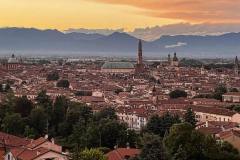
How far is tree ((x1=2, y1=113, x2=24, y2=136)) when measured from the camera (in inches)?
1452

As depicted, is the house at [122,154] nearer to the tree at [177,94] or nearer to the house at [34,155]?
the house at [34,155]

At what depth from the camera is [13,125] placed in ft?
122

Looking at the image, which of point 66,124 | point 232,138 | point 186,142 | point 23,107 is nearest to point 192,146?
point 186,142

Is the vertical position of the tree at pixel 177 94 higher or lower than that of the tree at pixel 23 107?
lower

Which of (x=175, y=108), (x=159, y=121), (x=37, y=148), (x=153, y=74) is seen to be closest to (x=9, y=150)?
(x=37, y=148)

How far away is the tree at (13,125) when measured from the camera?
121 ft

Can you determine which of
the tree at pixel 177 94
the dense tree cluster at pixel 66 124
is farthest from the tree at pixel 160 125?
the tree at pixel 177 94

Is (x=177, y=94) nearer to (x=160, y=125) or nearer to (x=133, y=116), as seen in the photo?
(x=133, y=116)

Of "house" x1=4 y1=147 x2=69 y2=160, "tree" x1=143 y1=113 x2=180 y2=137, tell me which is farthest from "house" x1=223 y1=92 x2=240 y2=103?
"house" x1=4 y1=147 x2=69 y2=160

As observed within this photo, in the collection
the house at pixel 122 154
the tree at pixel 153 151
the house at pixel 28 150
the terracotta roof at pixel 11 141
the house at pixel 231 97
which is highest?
the tree at pixel 153 151

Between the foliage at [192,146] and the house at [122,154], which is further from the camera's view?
the foliage at [192,146]

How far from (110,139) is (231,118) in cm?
1425

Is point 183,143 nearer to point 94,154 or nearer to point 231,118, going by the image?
point 94,154

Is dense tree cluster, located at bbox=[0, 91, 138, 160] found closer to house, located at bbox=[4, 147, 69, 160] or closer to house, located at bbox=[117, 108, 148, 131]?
house, located at bbox=[4, 147, 69, 160]
